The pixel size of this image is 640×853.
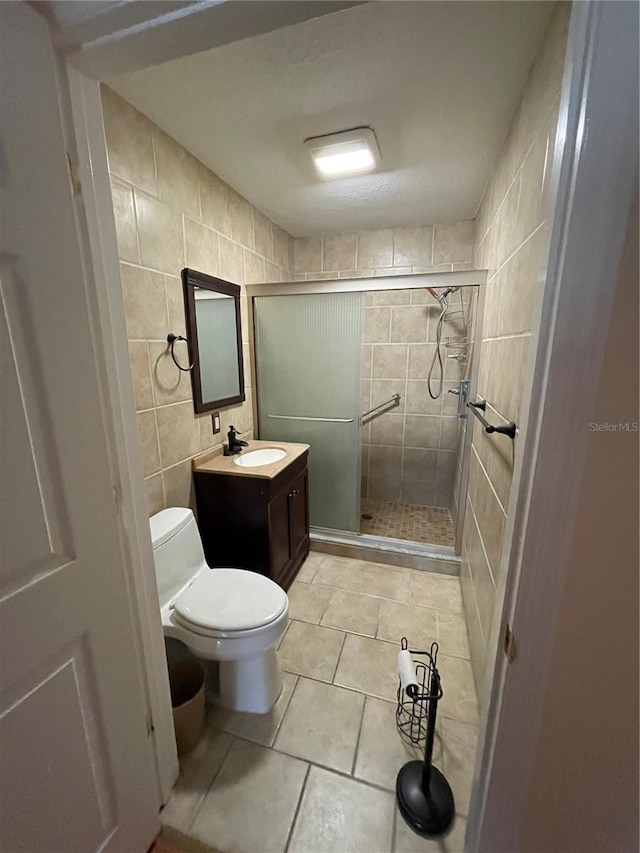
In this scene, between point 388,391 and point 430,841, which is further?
point 388,391

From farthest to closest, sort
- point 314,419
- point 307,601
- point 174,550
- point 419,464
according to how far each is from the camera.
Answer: point 419,464 < point 314,419 < point 307,601 < point 174,550

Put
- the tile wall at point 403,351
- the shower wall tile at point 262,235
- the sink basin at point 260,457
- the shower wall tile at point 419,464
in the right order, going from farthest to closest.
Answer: the shower wall tile at point 419,464, the tile wall at point 403,351, the shower wall tile at point 262,235, the sink basin at point 260,457

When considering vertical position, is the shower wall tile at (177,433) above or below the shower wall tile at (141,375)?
below

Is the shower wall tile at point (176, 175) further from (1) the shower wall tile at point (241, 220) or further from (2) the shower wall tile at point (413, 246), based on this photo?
(2) the shower wall tile at point (413, 246)

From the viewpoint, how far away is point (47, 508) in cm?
63

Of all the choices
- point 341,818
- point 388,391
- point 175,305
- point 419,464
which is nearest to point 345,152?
point 175,305

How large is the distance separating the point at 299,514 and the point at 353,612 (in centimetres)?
64

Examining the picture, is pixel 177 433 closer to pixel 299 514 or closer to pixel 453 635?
pixel 299 514

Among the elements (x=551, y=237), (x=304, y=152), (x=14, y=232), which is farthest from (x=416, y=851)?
(x=304, y=152)

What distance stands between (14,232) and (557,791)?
1.39 meters

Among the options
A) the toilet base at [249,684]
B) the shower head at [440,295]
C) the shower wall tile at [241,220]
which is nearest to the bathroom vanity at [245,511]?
the toilet base at [249,684]

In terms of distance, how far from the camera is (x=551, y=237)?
0.51 metres

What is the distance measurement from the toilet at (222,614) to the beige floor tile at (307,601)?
43 cm

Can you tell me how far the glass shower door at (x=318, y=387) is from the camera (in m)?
2.18
